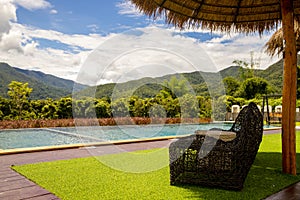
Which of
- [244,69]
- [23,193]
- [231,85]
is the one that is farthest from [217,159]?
[244,69]

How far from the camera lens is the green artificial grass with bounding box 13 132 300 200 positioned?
286 cm

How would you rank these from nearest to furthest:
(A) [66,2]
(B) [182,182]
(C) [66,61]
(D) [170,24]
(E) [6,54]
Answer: (B) [182,182] → (D) [170,24] → (A) [66,2] → (C) [66,61] → (E) [6,54]

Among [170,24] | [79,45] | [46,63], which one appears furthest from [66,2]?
[170,24]

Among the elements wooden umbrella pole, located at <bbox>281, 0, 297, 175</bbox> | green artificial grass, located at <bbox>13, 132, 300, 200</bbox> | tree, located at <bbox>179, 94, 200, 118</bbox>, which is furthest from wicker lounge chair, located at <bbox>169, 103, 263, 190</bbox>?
tree, located at <bbox>179, 94, 200, 118</bbox>

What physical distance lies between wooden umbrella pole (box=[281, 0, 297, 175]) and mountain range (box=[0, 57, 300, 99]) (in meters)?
2.31

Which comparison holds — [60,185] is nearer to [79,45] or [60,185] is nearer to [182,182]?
[182,182]

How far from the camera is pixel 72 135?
31.2 ft

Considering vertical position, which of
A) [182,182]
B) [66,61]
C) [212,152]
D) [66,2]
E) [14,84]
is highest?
[66,2]

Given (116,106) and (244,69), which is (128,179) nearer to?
(116,106)

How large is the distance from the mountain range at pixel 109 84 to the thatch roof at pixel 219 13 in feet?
4.54

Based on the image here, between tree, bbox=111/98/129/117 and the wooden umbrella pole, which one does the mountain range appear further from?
the wooden umbrella pole

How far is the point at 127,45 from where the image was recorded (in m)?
5.70

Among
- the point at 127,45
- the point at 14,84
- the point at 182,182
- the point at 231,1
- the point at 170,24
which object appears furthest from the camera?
the point at 14,84

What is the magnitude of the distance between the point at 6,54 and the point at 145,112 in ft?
40.7
